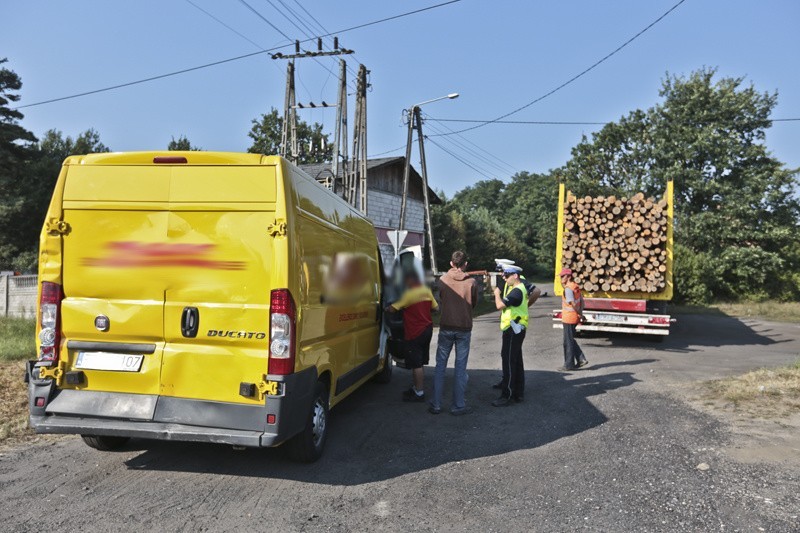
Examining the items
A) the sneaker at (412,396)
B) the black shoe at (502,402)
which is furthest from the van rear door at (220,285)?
the black shoe at (502,402)

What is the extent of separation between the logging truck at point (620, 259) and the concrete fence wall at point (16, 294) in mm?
14091

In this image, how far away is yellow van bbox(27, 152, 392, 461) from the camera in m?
4.18

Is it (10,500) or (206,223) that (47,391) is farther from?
(206,223)

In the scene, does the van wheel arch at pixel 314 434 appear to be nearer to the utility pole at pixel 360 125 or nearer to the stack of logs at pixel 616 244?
the stack of logs at pixel 616 244

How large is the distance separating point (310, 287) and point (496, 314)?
1735cm

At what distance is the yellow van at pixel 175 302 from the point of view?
4184 mm

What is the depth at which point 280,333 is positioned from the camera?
13.7ft

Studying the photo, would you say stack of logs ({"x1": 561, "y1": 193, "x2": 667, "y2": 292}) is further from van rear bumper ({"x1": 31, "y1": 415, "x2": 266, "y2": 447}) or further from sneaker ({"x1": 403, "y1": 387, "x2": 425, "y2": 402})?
van rear bumper ({"x1": 31, "y1": 415, "x2": 266, "y2": 447})

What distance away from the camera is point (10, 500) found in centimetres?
405

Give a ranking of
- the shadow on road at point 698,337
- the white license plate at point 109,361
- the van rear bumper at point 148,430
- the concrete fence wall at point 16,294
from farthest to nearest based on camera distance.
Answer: the concrete fence wall at point 16,294 < the shadow on road at point 698,337 < the white license plate at point 109,361 < the van rear bumper at point 148,430

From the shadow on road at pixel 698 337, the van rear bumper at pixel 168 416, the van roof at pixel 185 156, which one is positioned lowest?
the shadow on road at pixel 698 337

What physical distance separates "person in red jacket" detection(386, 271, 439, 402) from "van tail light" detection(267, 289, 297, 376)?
281 centimetres

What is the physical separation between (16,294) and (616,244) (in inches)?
Result: 621

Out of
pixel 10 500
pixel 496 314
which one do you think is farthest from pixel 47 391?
pixel 496 314
